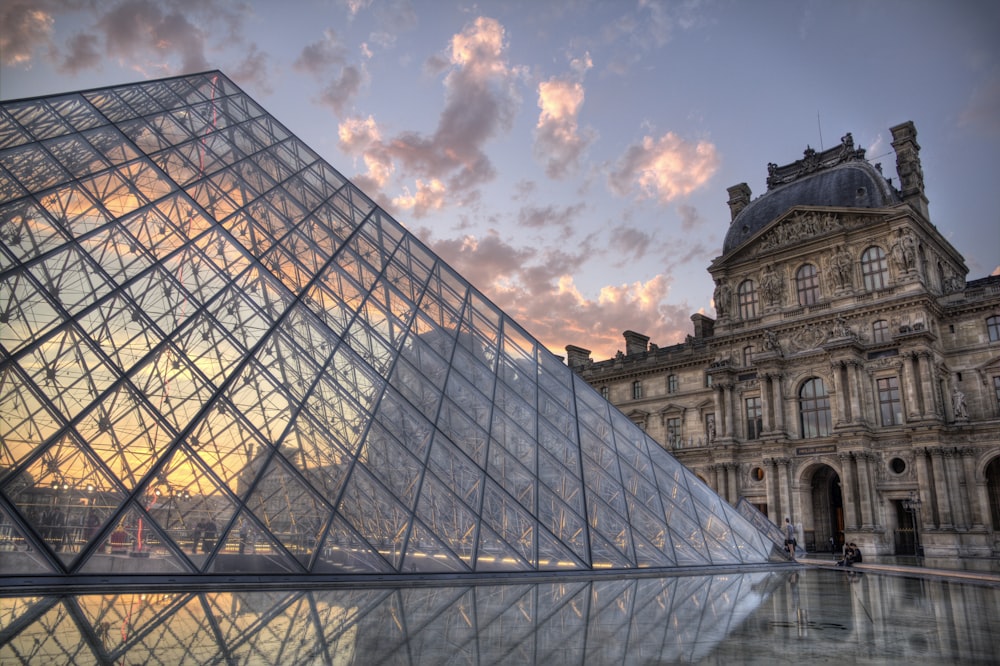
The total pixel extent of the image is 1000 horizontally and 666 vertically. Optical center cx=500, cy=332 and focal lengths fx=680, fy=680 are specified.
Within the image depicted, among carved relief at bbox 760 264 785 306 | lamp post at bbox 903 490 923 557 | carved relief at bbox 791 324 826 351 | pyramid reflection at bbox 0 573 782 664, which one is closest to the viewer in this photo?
pyramid reflection at bbox 0 573 782 664

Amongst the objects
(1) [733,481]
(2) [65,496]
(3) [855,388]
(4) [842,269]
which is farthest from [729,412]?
(2) [65,496]

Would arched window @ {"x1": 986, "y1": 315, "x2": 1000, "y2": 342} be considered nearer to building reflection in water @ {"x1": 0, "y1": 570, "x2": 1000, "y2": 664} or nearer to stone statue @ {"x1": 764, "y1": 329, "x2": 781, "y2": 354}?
stone statue @ {"x1": 764, "y1": 329, "x2": 781, "y2": 354}

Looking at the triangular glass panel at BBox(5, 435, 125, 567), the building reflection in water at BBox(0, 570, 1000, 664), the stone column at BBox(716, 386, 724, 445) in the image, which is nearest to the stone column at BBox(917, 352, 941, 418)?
the stone column at BBox(716, 386, 724, 445)

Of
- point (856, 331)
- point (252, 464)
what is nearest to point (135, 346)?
point (252, 464)

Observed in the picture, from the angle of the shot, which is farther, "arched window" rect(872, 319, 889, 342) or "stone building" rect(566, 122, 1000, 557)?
"arched window" rect(872, 319, 889, 342)

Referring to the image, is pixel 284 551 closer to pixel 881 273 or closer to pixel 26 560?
pixel 26 560

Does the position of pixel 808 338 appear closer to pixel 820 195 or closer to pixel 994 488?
pixel 820 195

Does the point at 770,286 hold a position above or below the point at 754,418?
A: above

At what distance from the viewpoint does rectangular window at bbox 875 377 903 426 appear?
31031mm

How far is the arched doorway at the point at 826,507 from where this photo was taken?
3375 cm

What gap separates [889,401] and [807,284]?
7.19 m

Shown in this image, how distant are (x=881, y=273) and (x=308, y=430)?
3088cm

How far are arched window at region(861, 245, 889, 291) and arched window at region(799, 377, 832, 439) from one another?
5.25 metres

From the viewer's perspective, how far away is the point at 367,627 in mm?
6172
